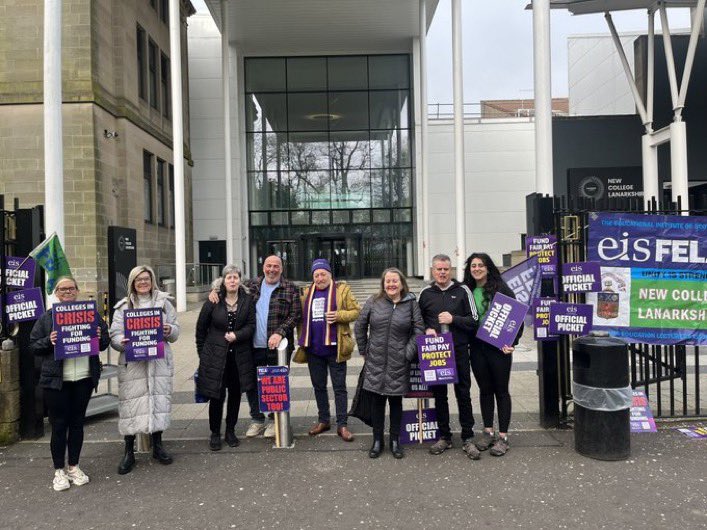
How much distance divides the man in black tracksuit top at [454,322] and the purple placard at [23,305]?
12.3ft

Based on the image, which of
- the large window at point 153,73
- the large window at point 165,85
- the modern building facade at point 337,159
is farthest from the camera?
the modern building facade at point 337,159

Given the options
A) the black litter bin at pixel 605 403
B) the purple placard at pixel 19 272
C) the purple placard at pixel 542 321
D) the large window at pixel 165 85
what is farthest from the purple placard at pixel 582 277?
the large window at pixel 165 85

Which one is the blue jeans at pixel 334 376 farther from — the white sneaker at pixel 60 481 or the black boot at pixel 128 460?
the white sneaker at pixel 60 481

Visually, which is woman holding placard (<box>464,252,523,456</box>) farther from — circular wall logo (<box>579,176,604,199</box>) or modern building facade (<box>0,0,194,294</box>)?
circular wall logo (<box>579,176,604,199</box>)

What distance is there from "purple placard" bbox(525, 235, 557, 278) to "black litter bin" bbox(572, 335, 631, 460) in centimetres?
98

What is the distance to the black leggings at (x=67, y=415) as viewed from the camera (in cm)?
425

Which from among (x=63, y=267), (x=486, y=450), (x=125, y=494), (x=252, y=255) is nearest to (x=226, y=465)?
(x=125, y=494)

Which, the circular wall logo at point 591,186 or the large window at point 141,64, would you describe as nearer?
the large window at point 141,64

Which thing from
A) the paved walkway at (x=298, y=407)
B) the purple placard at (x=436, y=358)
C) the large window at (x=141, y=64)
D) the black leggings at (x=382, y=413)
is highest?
Result: the large window at (x=141, y=64)

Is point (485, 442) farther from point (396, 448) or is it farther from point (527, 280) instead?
point (527, 280)

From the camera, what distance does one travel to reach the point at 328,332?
5184 mm

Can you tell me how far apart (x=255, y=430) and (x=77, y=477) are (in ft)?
5.49

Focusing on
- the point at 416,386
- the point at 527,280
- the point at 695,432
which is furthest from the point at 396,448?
the point at 695,432

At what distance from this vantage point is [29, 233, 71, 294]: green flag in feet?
17.8
